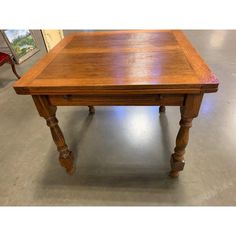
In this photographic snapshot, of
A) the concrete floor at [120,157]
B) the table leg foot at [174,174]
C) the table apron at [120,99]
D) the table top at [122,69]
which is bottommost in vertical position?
the concrete floor at [120,157]

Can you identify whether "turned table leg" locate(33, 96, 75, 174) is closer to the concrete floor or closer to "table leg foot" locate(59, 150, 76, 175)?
"table leg foot" locate(59, 150, 76, 175)

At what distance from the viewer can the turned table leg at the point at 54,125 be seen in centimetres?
90

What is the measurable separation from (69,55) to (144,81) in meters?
0.58

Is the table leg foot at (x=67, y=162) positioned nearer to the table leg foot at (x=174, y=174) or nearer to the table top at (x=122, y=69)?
the table top at (x=122, y=69)

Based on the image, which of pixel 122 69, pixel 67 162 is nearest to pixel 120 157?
pixel 67 162

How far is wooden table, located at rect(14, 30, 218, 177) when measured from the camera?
0.78m

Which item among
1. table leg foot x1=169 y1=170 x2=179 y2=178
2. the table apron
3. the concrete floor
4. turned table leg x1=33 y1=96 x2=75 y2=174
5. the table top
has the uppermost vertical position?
the table top

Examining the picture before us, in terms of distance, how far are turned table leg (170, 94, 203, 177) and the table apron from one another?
0.04m

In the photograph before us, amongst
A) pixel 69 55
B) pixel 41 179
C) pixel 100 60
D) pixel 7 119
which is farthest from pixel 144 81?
pixel 7 119

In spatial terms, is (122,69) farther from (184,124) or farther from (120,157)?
(120,157)

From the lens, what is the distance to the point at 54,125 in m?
1.01

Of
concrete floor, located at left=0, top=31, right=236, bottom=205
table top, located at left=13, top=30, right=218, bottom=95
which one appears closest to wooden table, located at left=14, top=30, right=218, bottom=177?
table top, located at left=13, top=30, right=218, bottom=95

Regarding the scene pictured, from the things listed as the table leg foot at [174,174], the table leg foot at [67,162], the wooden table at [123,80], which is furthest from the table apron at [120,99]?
the table leg foot at [174,174]

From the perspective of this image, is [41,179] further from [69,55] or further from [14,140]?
[69,55]
